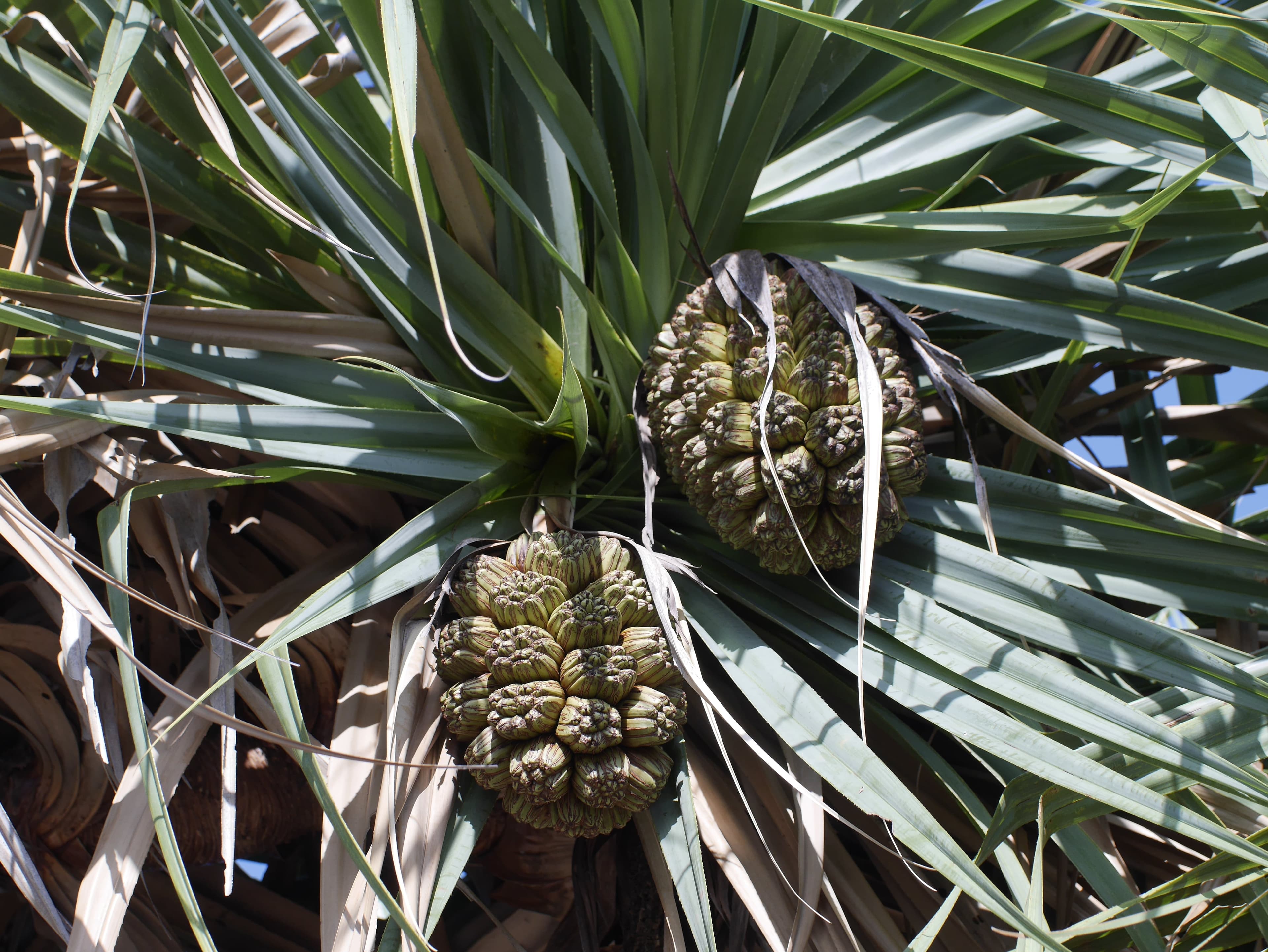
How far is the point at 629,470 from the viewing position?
108cm

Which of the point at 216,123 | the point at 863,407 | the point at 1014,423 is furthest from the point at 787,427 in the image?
the point at 216,123

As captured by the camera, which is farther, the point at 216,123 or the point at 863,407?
the point at 216,123

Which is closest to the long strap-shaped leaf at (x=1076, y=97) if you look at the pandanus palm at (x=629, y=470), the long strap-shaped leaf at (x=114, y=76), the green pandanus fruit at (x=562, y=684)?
the pandanus palm at (x=629, y=470)

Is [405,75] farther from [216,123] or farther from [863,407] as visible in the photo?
[863,407]

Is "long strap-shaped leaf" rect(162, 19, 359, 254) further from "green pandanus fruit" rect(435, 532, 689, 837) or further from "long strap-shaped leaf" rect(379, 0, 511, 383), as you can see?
"green pandanus fruit" rect(435, 532, 689, 837)

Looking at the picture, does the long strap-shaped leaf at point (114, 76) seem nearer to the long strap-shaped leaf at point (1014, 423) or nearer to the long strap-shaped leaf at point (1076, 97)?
the long strap-shaped leaf at point (1076, 97)

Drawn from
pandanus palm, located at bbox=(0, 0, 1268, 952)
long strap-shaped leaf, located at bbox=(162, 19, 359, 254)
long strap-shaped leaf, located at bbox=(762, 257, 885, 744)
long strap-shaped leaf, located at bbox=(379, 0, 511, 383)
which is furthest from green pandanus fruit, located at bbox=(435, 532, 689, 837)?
long strap-shaped leaf, located at bbox=(162, 19, 359, 254)

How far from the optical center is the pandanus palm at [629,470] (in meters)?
0.84

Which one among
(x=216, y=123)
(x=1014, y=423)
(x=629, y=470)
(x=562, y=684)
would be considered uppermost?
(x=216, y=123)

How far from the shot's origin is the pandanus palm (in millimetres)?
841

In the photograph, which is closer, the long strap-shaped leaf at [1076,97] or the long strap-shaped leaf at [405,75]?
the long strap-shaped leaf at [405,75]

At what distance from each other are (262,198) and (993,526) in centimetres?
87

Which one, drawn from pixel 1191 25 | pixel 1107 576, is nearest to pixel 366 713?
pixel 1107 576

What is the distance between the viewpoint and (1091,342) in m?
0.99
